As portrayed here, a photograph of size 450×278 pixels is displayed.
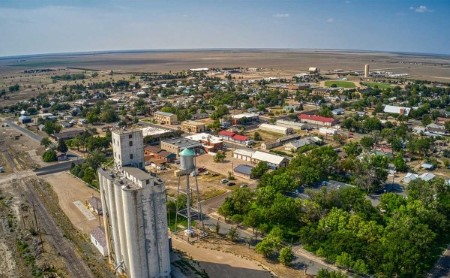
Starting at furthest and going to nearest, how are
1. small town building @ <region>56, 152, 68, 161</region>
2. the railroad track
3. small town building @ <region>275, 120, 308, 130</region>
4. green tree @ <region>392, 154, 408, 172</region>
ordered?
1. small town building @ <region>275, 120, 308, 130</region>
2. small town building @ <region>56, 152, 68, 161</region>
3. green tree @ <region>392, 154, 408, 172</region>
4. the railroad track

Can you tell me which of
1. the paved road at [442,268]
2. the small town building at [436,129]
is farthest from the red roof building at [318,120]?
the paved road at [442,268]


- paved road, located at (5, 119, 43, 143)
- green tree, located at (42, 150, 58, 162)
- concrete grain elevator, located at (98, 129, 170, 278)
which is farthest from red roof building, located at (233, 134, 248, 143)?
concrete grain elevator, located at (98, 129, 170, 278)

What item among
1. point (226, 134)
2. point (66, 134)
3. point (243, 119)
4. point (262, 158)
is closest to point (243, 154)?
point (262, 158)

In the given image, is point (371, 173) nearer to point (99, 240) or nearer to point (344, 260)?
point (344, 260)

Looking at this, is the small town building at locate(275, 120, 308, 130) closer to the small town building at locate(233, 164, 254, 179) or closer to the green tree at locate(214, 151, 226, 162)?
the green tree at locate(214, 151, 226, 162)

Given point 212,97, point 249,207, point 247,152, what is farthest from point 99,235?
point 212,97

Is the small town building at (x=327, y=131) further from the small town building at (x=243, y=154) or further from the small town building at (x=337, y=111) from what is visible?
the small town building at (x=243, y=154)
